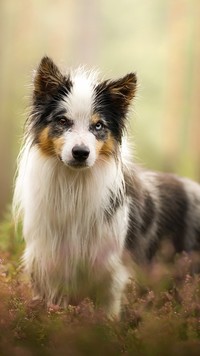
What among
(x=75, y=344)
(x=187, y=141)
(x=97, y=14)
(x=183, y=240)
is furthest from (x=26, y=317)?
(x=97, y=14)

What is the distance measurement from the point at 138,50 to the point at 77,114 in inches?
576

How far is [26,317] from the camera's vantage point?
12.6 feet

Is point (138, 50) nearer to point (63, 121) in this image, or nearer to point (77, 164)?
point (63, 121)

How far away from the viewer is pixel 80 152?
14.8ft

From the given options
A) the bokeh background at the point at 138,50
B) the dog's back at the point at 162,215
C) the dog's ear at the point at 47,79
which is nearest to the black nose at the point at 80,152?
the dog's ear at the point at 47,79

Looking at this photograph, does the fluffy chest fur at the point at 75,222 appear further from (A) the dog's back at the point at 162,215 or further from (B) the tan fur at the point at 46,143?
(A) the dog's back at the point at 162,215

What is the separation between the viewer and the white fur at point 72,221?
5.02 meters

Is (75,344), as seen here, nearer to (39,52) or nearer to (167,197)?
(167,197)

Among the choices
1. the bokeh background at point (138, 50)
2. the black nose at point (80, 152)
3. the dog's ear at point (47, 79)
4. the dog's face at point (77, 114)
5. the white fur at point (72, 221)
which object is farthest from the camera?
the bokeh background at point (138, 50)

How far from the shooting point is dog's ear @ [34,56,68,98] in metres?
4.77

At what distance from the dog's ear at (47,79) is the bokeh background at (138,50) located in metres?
11.8

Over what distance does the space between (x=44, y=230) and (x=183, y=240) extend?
143cm

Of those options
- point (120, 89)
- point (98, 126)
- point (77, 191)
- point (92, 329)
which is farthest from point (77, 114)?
point (92, 329)

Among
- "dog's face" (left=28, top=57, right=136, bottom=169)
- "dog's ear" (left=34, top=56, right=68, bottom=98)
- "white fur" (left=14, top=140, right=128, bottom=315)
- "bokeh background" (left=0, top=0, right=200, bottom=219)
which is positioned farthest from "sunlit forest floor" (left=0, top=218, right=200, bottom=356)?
"bokeh background" (left=0, top=0, right=200, bottom=219)
